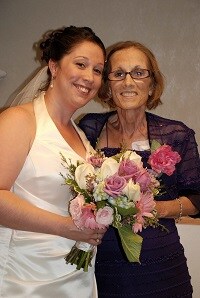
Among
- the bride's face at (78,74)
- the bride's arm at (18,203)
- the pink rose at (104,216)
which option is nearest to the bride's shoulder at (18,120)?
the bride's arm at (18,203)

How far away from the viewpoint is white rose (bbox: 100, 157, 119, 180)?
1.45 m

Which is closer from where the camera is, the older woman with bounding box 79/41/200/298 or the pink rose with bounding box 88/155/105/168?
the pink rose with bounding box 88/155/105/168

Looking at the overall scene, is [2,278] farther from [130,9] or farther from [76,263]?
[130,9]

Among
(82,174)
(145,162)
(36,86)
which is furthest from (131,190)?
(36,86)

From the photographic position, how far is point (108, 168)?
1.46 metres

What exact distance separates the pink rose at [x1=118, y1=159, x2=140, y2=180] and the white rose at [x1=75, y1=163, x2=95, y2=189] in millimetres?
110

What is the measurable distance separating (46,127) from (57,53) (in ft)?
1.16

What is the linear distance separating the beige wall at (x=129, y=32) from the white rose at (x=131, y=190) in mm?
1968

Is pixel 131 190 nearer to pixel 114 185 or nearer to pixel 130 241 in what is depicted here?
pixel 114 185

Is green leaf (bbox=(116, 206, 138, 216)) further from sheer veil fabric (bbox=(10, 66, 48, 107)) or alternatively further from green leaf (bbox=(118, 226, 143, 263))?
sheer veil fabric (bbox=(10, 66, 48, 107))

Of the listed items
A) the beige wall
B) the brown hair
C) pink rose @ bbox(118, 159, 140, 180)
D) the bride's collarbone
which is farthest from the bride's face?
the beige wall

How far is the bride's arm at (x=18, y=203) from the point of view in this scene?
1.48 metres

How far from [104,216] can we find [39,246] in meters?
0.36

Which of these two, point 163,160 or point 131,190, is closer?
point 131,190
